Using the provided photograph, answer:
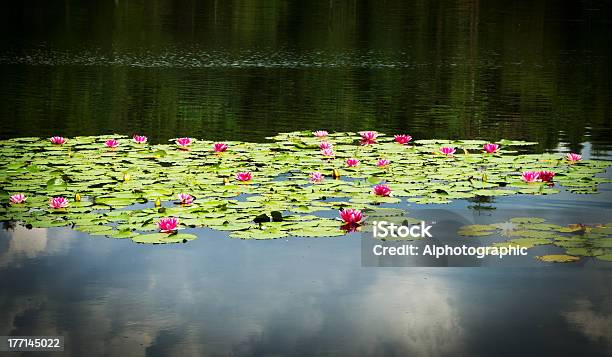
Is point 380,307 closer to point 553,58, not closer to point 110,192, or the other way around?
point 110,192

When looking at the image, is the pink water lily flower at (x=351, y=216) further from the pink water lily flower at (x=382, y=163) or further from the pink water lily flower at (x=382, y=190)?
the pink water lily flower at (x=382, y=163)

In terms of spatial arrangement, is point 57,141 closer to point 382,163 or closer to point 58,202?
point 58,202

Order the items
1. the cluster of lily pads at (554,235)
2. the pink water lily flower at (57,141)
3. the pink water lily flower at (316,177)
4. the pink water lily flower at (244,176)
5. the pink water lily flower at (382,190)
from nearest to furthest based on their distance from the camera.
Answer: the cluster of lily pads at (554,235), the pink water lily flower at (382,190), the pink water lily flower at (244,176), the pink water lily flower at (316,177), the pink water lily flower at (57,141)

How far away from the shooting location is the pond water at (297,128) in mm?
7109

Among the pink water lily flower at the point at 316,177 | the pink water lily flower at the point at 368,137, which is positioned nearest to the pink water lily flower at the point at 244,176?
the pink water lily flower at the point at 316,177

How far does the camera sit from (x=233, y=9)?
55.6 metres

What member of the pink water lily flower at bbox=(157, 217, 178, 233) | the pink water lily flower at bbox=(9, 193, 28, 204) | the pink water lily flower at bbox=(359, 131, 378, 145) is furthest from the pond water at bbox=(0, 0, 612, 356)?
the pink water lily flower at bbox=(359, 131, 378, 145)

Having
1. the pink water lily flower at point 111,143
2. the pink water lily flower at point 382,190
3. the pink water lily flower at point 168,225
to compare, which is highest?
the pink water lily flower at point 111,143

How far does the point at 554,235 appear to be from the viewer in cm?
903

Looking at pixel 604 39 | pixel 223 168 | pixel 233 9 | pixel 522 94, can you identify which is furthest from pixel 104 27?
pixel 223 168

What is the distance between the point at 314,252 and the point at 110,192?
243cm

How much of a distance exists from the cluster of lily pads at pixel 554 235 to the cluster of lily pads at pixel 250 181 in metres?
0.73

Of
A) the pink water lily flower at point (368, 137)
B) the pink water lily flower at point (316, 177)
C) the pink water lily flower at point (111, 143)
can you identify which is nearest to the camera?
the pink water lily flower at point (316, 177)

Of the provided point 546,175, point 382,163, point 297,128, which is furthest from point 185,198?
point 297,128
